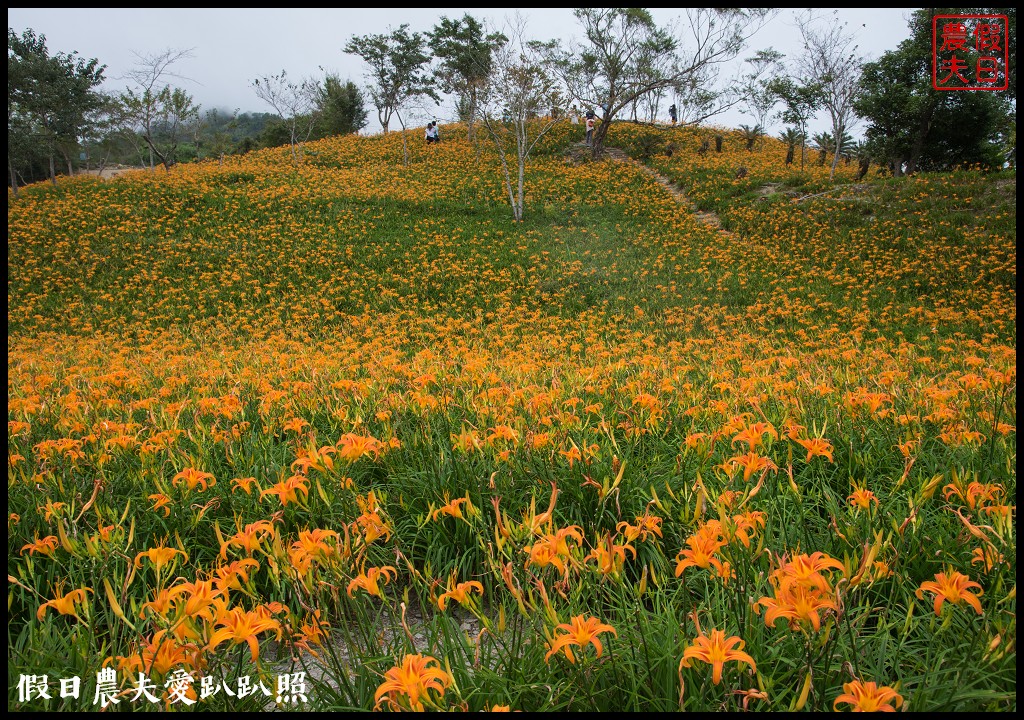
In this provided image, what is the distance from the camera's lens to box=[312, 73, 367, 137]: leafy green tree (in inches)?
1438

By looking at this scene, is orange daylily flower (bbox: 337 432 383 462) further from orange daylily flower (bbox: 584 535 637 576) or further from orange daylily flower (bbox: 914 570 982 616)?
orange daylily flower (bbox: 914 570 982 616)

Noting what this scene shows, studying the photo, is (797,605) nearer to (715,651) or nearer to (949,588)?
(715,651)

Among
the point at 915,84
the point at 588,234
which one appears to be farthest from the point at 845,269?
the point at 915,84

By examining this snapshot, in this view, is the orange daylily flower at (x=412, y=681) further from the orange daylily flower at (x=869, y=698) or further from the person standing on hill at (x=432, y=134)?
the person standing on hill at (x=432, y=134)

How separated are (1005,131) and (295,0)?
87.4ft

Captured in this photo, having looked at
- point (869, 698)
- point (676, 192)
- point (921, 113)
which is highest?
point (921, 113)

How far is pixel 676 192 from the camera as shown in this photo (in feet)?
69.8

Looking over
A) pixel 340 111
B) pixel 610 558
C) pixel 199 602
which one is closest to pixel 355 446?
pixel 199 602

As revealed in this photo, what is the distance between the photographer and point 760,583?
5.17ft

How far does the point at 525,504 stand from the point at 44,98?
93.0 feet

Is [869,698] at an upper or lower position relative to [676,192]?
lower

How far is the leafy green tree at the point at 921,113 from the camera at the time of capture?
58.1 ft

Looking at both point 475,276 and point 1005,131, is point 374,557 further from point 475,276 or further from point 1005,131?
point 1005,131

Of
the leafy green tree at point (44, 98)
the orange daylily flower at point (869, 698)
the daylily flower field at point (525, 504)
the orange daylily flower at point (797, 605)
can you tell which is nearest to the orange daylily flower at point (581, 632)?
the daylily flower field at point (525, 504)
